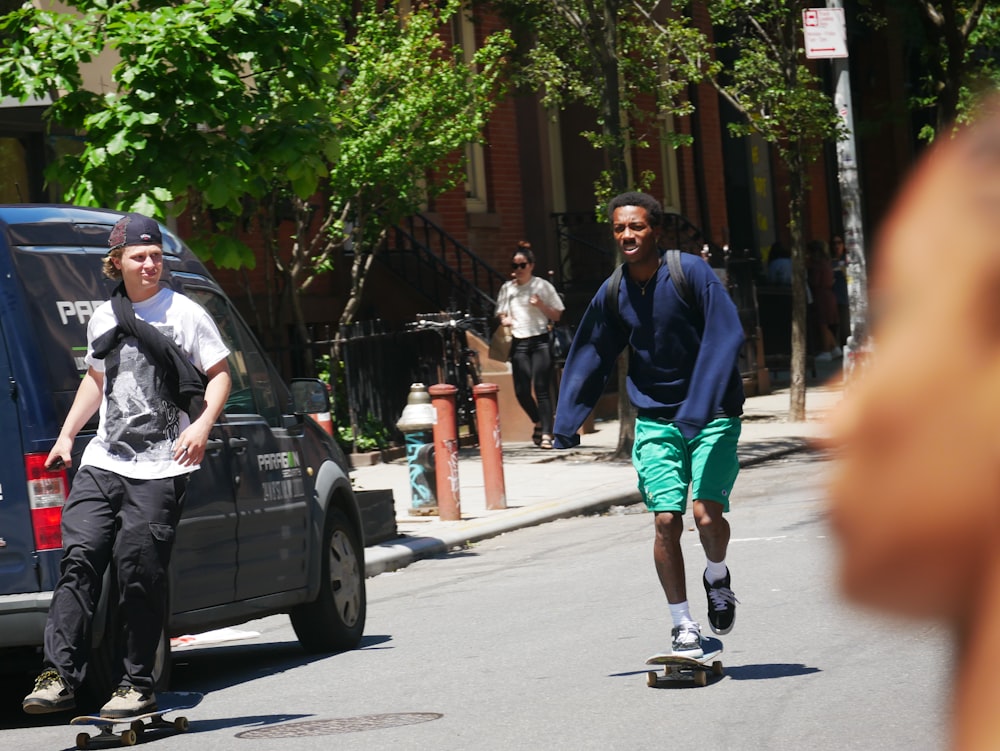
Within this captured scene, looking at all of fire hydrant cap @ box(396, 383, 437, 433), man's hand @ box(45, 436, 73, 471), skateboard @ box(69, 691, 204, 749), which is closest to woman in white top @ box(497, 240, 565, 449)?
fire hydrant cap @ box(396, 383, 437, 433)

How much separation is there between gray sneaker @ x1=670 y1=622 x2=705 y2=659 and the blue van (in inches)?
77.6

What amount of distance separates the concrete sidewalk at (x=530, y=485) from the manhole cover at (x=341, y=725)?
4.66 metres

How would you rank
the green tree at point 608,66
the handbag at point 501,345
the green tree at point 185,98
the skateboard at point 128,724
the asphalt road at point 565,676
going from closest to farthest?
the asphalt road at point 565,676
the skateboard at point 128,724
the green tree at point 185,98
the green tree at point 608,66
the handbag at point 501,345

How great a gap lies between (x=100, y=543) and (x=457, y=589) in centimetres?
414

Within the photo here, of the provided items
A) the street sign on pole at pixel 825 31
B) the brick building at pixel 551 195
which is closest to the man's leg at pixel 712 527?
the brick building at pixel 551 195

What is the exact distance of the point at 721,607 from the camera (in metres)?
7.20

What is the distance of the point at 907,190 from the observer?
Answer: 148cm

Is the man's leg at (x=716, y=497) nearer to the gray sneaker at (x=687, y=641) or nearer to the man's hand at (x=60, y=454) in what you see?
the gray sneaker at (x=687, y=641)

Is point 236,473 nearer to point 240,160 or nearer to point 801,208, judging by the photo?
point 240,160

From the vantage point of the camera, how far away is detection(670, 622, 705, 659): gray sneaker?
22.6 feet

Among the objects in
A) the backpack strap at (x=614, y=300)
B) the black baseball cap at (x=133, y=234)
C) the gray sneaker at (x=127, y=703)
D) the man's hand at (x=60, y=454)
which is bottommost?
the gray sneaker at (x=127, y=703)

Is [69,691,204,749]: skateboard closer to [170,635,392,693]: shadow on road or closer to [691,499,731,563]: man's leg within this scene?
[170,635,392,693]: shadow on road

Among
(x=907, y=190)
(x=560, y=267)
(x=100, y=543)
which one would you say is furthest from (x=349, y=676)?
(x=560, y=267)

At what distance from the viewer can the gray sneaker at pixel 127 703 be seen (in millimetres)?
6320
